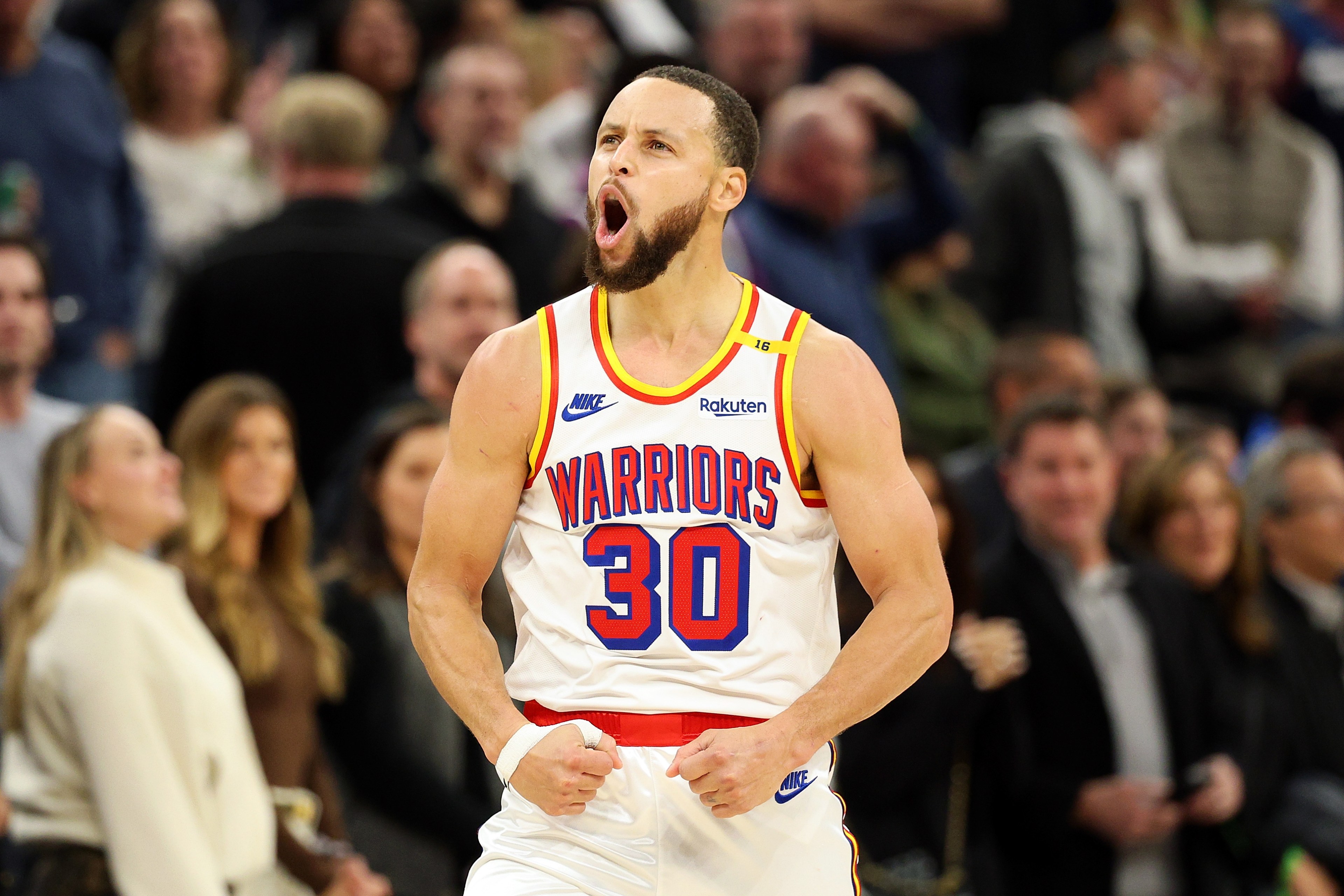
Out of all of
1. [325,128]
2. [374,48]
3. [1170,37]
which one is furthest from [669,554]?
[1170,37]

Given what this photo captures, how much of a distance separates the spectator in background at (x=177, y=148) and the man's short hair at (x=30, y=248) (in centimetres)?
177

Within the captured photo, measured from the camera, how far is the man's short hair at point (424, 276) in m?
7.32

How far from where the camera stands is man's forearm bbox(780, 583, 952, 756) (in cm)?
386

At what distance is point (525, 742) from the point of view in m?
3.84

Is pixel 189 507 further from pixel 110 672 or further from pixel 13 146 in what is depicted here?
pixel 13 146

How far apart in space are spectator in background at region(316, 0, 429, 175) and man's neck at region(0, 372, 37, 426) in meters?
3.66

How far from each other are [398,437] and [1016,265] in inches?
186

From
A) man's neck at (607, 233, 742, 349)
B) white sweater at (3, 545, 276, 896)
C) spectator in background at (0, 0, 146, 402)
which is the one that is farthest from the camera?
spectator in background at (0, 0, 146, 402)

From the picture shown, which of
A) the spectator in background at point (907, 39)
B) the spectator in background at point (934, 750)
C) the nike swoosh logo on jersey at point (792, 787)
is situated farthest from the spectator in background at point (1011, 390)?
the nike swoosh logo on jersey at point (792, 787)

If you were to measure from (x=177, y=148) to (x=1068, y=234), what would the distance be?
451cm

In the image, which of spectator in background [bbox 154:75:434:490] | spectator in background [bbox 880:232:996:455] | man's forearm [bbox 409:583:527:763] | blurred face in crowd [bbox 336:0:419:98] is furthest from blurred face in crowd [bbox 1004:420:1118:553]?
blurred face in crowd [bbox 336:0:419:98]

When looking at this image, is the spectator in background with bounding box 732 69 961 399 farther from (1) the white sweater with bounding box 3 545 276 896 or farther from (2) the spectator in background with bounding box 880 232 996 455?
(1) the white sweater with bounding box 3 545 276 896

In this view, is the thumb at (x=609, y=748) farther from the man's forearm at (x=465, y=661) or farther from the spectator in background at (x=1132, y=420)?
the spectator in background at (x=1132, y=420)

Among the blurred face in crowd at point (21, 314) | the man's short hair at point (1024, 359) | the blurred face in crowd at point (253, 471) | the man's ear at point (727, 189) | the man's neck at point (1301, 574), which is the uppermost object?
the man's ear at point (727, 189)
